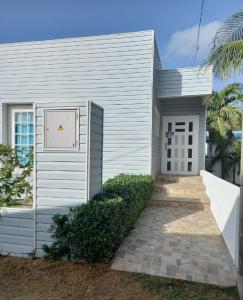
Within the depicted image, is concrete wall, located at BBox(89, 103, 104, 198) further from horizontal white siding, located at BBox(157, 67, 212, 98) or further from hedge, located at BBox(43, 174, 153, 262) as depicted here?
horizontal white siding, located at BBox(157, 67, 212, 98)

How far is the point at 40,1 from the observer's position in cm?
714

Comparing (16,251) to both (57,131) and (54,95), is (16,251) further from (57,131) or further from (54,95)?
(54,95)

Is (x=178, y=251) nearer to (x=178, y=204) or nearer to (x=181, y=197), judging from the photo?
(x=178, y=204)

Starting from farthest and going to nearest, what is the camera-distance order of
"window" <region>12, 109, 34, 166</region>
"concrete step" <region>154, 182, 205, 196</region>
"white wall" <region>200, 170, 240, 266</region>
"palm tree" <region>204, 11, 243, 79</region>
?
"window" <region>12, 109, 34, 166</region> < "concrete step" <region>154, 182, 205, 196</region> < "palm tree" <region>204, 11, 243, 79</region> < "white wall" <region>200, 170, 240, 266</region>

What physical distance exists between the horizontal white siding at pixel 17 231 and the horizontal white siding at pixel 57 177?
161 mm

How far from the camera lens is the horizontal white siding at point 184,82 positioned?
7508 mm

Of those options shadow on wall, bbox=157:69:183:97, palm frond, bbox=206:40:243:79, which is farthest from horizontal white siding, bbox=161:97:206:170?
palm frond, bbox=206:40:243:79

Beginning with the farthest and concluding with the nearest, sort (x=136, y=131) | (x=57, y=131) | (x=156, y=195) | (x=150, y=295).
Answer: (x=136, y=131), (x=156, y=195), (x=57, y=131), (x=150, y=295)

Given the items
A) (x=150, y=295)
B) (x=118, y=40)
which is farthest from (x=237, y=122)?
(x=150, y=295)

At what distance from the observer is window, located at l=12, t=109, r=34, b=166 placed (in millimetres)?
8281

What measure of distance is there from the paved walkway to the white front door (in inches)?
156

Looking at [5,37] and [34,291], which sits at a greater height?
[5,37]

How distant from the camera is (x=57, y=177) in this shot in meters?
3.57

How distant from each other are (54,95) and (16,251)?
5633mm
